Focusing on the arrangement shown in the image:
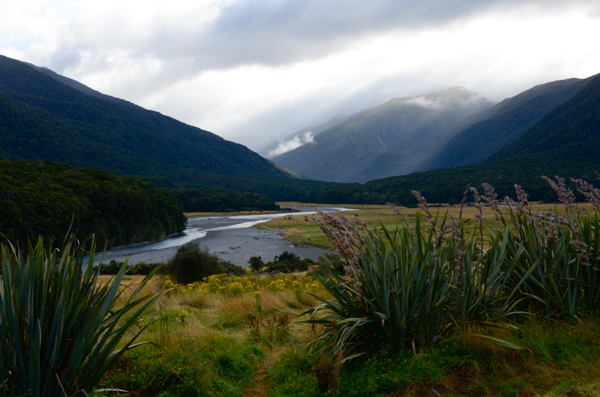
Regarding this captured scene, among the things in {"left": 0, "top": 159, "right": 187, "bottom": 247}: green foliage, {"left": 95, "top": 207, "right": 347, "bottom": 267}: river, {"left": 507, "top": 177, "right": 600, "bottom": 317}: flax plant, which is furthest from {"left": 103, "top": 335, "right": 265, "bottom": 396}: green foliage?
{"left": 0, "top": 159, "right": 187, "bottom": 247}: green foliage

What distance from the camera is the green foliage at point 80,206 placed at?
34.1m

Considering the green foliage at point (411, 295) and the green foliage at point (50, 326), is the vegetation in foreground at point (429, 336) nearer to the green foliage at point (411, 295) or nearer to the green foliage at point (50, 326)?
the green foliage at point (411, 295)

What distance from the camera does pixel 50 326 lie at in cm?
288

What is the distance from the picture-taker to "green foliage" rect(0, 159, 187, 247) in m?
34.1

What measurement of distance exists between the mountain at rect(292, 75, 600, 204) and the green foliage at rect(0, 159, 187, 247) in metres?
61.6

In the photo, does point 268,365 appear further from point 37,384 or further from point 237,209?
point 237,209

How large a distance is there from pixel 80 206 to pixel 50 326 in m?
44.1

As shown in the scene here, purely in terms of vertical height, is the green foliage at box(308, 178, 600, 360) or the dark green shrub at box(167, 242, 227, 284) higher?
the green foliage at box(308, 178, 600, 360)

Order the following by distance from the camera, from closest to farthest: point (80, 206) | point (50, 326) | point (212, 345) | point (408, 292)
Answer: point (50, 326)
point (408, 292)
point (212, 345)
point (80, 206)

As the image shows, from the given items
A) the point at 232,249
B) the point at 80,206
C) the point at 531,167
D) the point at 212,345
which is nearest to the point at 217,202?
the point at 80,206

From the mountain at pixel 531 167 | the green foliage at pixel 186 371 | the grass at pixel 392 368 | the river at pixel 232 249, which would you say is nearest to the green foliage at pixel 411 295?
the grass at pixel 392 368

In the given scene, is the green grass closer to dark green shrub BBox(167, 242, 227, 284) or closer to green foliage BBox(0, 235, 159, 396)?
green foliage BBox(0, 235, 159, 396)

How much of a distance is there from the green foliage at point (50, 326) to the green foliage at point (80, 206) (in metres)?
31.5

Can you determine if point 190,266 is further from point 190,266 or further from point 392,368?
point 392,368
